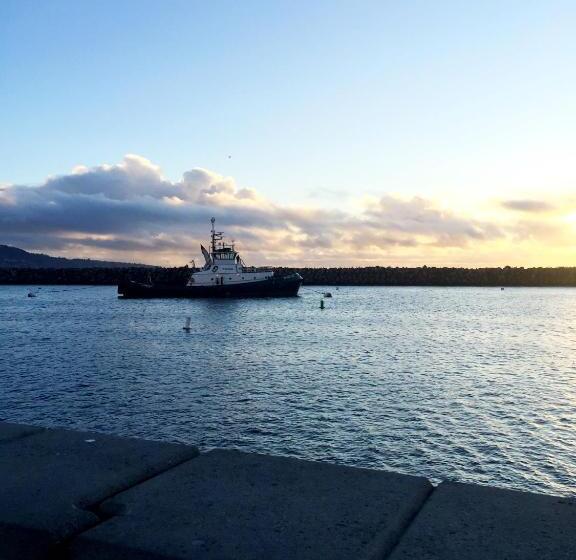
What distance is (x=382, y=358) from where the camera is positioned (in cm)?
2684

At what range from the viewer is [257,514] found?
214 cm

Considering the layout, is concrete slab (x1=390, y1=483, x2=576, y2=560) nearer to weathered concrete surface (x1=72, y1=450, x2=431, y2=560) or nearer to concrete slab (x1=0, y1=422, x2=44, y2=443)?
weathered concrete surface (x1=72, y1=450, x2=431, y2=560)

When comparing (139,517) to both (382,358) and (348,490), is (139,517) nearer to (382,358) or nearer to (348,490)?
(348,490)

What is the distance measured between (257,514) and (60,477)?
106 centimetres

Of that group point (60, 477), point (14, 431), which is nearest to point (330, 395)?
point (14, 431)

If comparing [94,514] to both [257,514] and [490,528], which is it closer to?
[257,514]

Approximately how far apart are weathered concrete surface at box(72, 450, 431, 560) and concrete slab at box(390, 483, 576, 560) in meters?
0.09

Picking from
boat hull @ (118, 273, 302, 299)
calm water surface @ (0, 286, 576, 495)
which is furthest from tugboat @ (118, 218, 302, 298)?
calm water surface @ (0, 286, 576, 495)

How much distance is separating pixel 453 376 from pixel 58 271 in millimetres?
166157

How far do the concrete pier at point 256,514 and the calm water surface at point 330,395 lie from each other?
347 inches

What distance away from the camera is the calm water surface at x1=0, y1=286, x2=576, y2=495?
39.6ft

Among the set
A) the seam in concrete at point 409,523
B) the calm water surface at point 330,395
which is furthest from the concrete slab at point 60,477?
the calm water surface at point 330,395

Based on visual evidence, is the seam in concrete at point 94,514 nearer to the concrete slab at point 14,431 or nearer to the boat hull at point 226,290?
the concrete slab at point 14,431

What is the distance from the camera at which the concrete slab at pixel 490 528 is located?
6.09 feet
